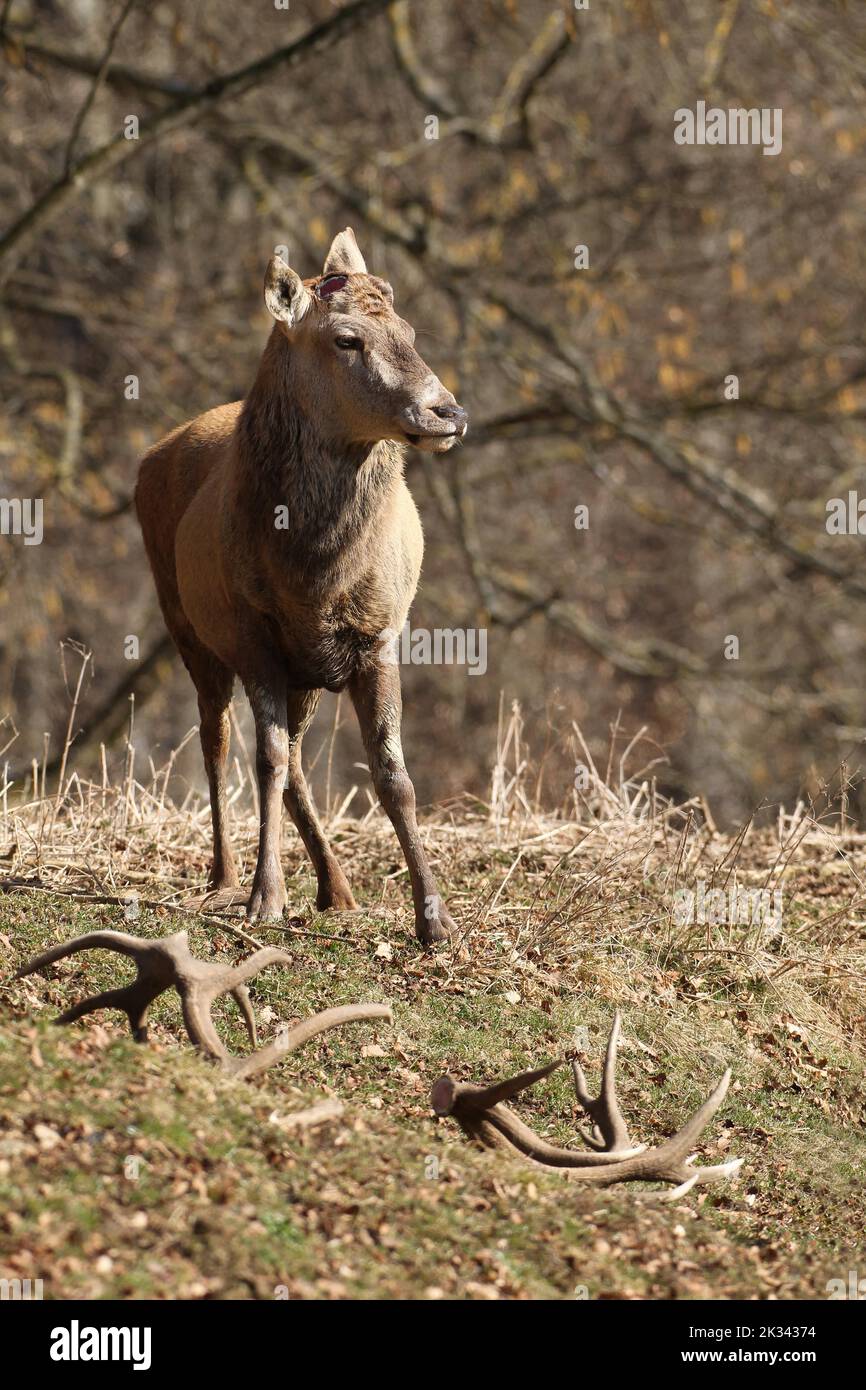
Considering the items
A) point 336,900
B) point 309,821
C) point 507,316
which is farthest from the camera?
point 507,316

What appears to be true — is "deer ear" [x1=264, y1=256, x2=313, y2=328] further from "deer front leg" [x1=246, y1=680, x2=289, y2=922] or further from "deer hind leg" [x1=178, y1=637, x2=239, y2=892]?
"deer hind leg" [x1=178, y1=637, x2=239, y2=892]

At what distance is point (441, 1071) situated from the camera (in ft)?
19.5

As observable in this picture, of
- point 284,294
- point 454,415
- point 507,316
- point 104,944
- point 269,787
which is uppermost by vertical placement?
point 507,316

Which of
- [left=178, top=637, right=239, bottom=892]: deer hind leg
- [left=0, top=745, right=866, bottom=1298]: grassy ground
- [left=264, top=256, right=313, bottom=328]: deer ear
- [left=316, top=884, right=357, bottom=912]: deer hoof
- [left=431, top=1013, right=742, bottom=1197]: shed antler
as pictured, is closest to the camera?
[left=0, top=745, right=866, bottom=1298]: grassy ground

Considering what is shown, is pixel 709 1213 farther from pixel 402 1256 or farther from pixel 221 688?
pixel 221 688

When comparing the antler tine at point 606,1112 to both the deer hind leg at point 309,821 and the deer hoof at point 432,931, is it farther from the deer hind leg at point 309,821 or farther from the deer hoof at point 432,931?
the deer hind leg at point 309,821

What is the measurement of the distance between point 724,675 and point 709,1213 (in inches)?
334

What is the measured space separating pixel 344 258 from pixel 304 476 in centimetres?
96

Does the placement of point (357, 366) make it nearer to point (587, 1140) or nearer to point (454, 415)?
point (454, 415)

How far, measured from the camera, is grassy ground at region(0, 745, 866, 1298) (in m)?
4.15

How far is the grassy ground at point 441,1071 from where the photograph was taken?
415 centimetres

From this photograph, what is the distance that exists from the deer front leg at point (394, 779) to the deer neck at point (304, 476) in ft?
1.88

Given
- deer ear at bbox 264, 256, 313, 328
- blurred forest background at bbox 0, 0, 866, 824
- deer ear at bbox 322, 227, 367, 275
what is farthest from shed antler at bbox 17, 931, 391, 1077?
blurred forest background at bbox 0, 0, 866, 824

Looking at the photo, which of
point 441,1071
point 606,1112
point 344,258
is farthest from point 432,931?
point 344,258
